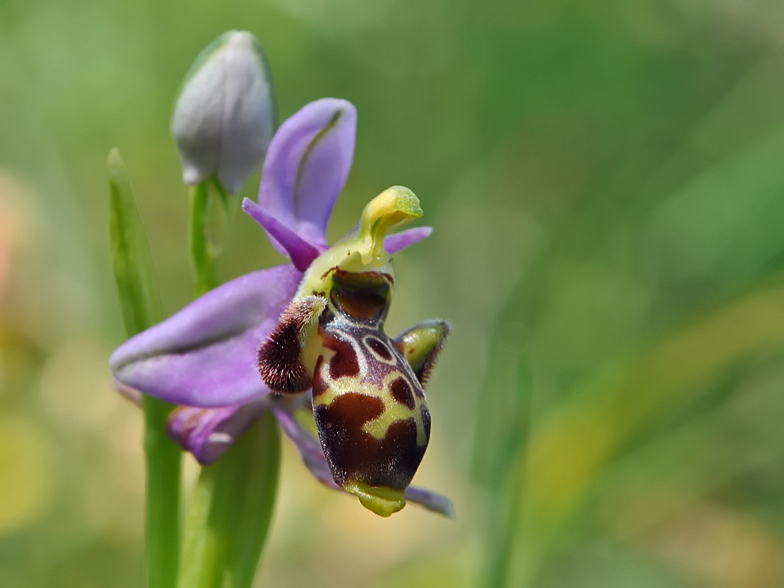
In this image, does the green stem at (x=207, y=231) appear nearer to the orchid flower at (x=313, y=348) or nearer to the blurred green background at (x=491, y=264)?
the orchid flower at (x=313, y=348)

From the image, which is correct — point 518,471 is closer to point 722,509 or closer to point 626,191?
point 722,509

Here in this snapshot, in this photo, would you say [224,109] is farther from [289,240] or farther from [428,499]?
[428,499]

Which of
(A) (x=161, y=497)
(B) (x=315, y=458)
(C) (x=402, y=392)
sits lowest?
(A) (x=161, y=497)

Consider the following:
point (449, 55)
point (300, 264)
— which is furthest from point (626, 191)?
point (300, 264)

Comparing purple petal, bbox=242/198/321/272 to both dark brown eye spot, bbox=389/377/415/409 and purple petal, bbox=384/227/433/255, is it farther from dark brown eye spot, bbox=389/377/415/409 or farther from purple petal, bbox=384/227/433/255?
dark brown eye spot, bbox=389/377/415/409

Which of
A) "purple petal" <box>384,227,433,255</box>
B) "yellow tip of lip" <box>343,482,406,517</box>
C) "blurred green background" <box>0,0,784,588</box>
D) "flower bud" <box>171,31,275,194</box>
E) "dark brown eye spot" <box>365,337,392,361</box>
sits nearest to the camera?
"yellow tip of lip" <box>343,482,406,517</box>

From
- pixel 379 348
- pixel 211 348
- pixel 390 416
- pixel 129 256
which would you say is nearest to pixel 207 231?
pixel 129 256

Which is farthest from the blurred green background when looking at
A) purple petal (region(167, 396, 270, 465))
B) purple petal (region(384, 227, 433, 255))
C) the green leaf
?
the green leaf

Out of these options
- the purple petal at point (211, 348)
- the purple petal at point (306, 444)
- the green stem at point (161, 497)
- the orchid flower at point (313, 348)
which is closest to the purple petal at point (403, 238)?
the orchid flower at point (313, 348)
